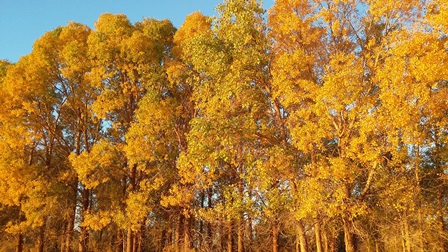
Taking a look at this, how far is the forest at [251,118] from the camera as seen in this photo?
11.4 meters

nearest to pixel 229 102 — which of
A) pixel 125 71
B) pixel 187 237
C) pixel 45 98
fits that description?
pixel 187 237

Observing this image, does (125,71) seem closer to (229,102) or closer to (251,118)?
(229,102)

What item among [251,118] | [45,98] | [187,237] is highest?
[45,98]

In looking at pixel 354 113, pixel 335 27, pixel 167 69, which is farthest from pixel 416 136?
pixel 167 69

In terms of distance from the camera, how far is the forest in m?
11.4

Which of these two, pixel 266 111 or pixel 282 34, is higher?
pixel 282 34

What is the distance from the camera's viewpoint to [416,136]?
1052 centimetres

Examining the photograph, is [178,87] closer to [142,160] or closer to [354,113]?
[142,160]

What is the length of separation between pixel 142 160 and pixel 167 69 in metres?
4.01

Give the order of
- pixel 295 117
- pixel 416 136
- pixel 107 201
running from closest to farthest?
pixel 416 136 → pixel 295 117 → pixel 107 201

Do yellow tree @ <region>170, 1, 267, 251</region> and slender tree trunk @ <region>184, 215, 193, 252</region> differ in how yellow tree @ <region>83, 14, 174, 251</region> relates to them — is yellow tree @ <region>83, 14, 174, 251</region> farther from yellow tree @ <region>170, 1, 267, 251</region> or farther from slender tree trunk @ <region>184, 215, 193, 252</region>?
yellow tree @ <region>170, 1, 267, 251</region>

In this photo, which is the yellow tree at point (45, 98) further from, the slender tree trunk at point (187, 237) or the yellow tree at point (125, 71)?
the slender tree trunk at point (187, 237)

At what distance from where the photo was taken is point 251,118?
13117mm

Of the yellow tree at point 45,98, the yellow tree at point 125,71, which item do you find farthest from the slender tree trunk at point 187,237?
the yellow tree at point 45,98
